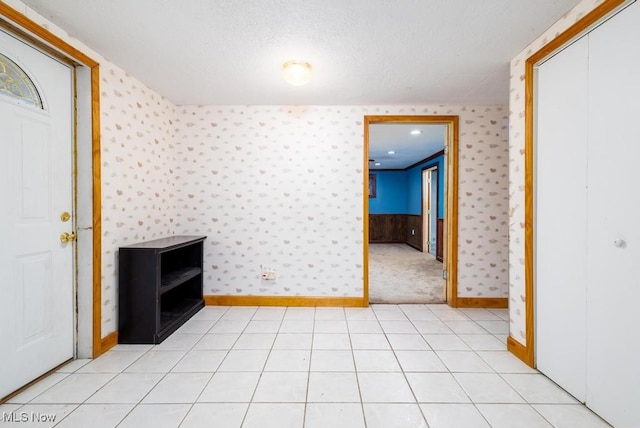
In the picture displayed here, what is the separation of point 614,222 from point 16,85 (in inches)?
137

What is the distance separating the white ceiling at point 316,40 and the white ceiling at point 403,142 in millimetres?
1152

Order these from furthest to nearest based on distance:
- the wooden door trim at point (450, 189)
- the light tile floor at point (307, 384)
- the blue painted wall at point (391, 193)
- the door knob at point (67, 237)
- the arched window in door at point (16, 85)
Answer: the blue painted wall at point (391, 193) → the wooden door trim at point (450, 189) → the door knob at point (67, 237) → the arched window in door at point (16, 85) → the light tile floor at point (307, 384)

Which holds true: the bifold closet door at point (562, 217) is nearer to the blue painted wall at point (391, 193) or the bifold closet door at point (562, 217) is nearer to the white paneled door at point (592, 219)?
the white paneled door at point (592, 219)

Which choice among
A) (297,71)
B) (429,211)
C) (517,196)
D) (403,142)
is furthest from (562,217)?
(429,211)

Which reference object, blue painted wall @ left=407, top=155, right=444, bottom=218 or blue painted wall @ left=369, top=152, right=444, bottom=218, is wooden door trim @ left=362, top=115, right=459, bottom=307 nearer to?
blue painted wall @ left=407, top=155, right=444, bottom=218

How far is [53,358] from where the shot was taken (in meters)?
1.91

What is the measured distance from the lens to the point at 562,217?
177 centimetres

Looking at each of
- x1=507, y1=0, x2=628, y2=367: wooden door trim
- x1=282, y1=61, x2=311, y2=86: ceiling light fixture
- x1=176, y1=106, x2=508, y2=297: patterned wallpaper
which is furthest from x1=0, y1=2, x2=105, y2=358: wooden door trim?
x1=507, y1=0, x2=628, y2=367: wooden door trim

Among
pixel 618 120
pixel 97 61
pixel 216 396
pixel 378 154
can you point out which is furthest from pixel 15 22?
pixel 378 154

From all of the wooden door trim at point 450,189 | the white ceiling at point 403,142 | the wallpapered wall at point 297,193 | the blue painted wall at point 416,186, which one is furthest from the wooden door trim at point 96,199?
the blue painted wall at point 416,186

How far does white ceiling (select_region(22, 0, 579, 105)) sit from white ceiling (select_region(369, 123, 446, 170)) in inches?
45.4

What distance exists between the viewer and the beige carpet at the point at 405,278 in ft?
11.9

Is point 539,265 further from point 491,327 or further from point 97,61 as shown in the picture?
point 97,61

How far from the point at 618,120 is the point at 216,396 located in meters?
2.68
